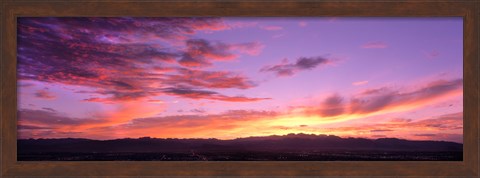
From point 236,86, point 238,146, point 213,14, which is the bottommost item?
point 238,146

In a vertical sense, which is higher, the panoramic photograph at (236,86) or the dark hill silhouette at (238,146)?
the panoramic photograph at (236,86)

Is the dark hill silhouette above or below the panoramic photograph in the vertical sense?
below

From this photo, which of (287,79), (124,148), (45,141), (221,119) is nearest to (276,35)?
(287,79)

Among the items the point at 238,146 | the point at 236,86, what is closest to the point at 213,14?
the point at 236,86

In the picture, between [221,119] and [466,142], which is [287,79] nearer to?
[221,119]

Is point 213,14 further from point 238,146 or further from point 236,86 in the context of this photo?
point 238,146
